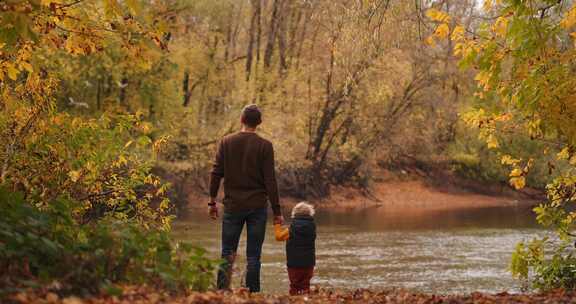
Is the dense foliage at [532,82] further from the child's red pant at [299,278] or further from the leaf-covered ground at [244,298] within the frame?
the child's red pant at [299,278]

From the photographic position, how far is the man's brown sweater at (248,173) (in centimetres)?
870

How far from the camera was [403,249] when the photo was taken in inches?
802

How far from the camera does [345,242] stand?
21922 mm

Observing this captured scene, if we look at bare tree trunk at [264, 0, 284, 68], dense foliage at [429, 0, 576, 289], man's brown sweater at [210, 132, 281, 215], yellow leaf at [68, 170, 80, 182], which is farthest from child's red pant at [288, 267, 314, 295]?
bare tree trunk at [264, 0, 284, 68]

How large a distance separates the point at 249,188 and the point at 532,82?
2993 millimetres

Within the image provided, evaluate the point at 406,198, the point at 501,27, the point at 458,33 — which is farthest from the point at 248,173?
the point at 406,198

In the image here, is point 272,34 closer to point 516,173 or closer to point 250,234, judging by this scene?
point 516,173

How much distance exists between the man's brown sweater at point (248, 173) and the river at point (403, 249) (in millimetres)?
1250

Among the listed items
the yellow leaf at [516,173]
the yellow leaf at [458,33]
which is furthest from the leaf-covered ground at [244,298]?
the yellow leaf at [458,33]

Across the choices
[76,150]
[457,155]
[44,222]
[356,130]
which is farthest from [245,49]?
[44,222]

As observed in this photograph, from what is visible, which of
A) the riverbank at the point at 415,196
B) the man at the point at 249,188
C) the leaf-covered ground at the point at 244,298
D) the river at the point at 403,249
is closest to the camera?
the leaf-covered ground at the point at 244,298

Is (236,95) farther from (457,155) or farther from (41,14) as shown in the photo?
(41,14)

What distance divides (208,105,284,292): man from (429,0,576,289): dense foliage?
7.15ft

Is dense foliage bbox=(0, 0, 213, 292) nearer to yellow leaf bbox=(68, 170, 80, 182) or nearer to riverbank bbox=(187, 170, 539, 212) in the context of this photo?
yellow leaf bbox=(68, 170, 80, 182)
